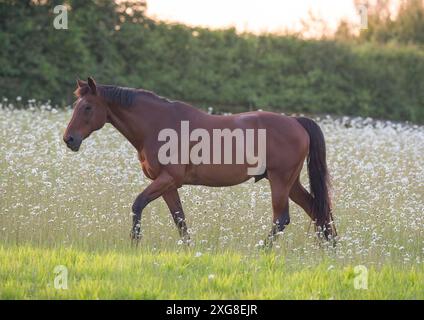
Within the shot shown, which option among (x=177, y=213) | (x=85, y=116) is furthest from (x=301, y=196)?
(x=85, y=116)

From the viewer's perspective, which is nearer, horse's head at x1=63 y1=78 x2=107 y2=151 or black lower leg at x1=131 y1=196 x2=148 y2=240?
black lower leg at x1=131 y1=196 x2=148 y2=240

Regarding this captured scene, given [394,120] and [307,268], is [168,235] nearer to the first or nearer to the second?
[307,268]

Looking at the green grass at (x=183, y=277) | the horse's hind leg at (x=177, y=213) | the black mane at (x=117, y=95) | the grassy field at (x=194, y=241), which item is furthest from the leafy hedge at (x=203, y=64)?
the green grass at (x=183, y=277)

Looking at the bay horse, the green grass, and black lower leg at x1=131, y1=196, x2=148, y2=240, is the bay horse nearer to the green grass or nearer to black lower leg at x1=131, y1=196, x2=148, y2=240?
black lower leg at x1=131, y1=196, x2=148, y2=240

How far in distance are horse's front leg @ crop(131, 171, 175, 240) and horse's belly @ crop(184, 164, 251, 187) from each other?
374 millimetres

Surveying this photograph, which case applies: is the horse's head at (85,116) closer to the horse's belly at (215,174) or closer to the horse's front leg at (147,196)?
the horse's front leg at (147,196)

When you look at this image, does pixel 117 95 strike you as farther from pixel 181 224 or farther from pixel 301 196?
pixel 301 196

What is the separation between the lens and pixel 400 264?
872 centimetres

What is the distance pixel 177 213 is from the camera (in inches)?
370

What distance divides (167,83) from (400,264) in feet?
48.2

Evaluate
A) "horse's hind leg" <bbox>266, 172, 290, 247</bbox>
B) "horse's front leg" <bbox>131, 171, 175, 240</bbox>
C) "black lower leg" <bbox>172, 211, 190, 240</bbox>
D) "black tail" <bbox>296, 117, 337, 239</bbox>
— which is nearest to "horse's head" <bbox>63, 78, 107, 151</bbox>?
"horse's front leg" <bbox>131, 171, 175, 240</bbox>

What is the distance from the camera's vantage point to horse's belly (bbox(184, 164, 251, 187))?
379 inches

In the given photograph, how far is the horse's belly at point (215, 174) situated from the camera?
9617mm

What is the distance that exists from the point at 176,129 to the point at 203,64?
46.0 ft
